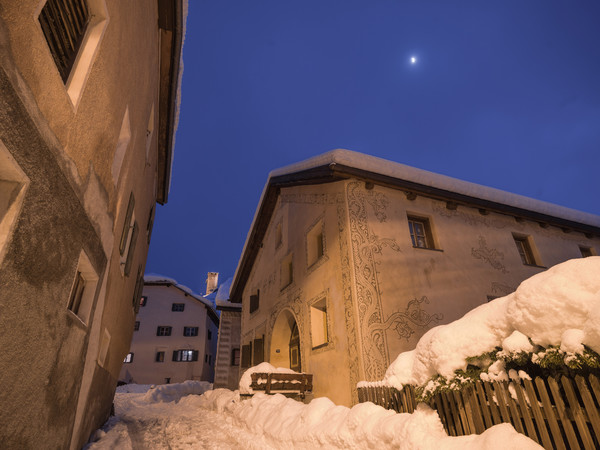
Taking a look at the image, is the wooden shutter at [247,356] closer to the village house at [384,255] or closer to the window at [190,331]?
the village house at [384,255]

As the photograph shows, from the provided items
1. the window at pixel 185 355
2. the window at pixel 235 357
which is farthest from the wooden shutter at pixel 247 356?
the window at pixel 185 355

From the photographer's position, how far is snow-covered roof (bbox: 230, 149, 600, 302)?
9.38 m

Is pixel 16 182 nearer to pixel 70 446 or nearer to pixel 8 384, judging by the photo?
pixel 8 384

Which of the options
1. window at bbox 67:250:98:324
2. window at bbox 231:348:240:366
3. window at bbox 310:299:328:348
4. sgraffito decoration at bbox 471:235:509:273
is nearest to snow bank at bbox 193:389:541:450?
window at bbox 310:299:328:348

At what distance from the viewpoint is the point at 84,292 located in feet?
14.9

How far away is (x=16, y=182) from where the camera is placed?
229 cm

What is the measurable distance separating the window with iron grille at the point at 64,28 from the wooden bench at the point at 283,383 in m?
8.26

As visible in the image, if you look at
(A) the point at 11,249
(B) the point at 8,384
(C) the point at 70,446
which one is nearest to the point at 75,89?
(A) the point at 11,249

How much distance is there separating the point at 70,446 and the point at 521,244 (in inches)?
531

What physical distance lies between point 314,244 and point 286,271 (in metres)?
2.67

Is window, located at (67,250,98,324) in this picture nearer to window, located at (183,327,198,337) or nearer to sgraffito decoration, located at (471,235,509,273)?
sgraffito decoration, located at (471,235,509,273)

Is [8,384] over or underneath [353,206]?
underneath

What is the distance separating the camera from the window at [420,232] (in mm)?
10061

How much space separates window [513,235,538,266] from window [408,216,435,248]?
12.0 ft
